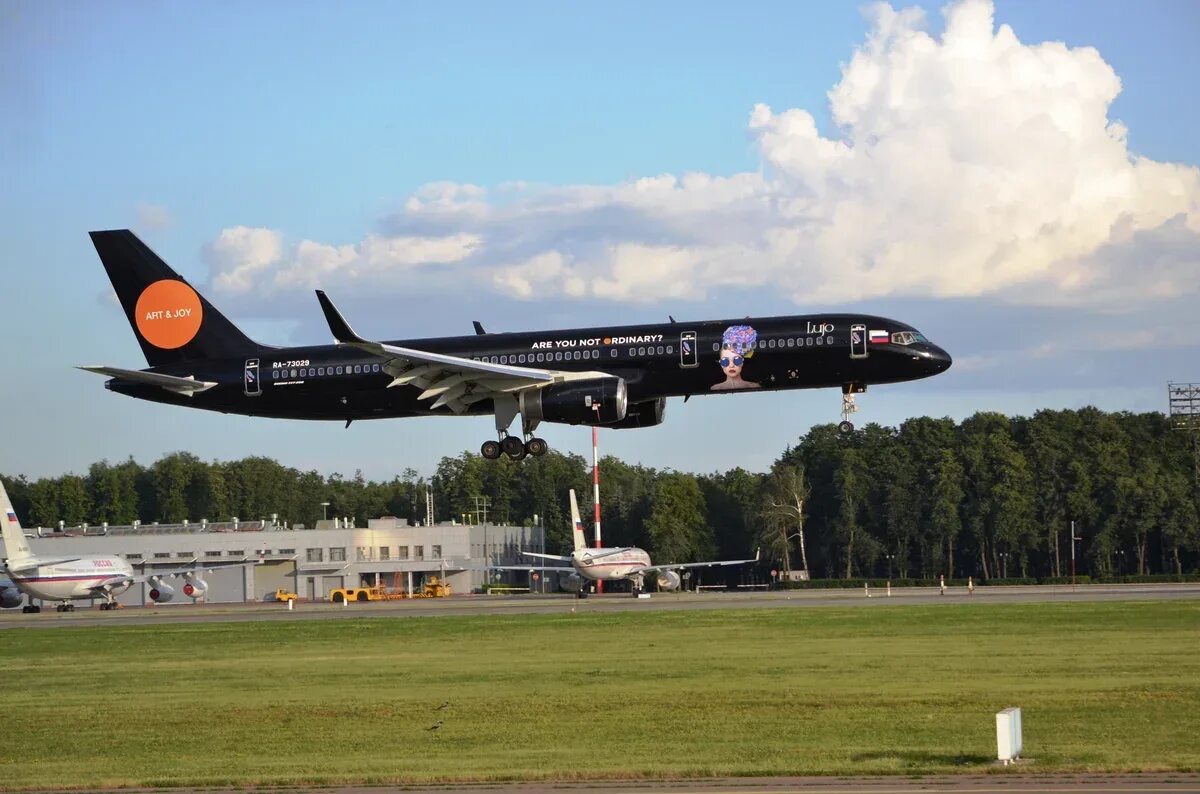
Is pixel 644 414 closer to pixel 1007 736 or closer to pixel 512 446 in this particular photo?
pixel 512 446

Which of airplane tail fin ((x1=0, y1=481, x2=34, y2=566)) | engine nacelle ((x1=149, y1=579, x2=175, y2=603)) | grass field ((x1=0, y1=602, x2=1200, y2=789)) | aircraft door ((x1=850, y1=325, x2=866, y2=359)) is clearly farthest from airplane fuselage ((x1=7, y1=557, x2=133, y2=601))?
aircraft door ((x1=850, y1=325, x2=866, y2=359))

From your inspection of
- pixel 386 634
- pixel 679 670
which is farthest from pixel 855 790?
pixel 386 634

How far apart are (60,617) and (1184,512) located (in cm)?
10794

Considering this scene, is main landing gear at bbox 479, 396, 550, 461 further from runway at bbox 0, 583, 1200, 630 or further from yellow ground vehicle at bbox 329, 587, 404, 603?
yellow ground vehicle at bbox 329, 587, 404, 603

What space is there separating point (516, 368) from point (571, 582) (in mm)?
86999

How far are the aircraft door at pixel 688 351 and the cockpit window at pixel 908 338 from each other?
23.5ft

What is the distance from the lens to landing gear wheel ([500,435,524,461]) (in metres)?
58.3

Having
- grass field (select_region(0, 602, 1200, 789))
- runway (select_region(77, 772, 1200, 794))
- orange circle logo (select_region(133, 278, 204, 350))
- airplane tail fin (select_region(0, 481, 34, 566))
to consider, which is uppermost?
orange circle logo (select_region(133, 278, 204, 350))

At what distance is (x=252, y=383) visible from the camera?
60000mm

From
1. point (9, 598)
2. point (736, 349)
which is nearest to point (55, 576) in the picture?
point (9, 598)

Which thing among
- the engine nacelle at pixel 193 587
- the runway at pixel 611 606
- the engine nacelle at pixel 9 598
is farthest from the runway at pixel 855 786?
the engine nacelle at pixel 193 587

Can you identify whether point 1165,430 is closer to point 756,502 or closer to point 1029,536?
point 1029,536

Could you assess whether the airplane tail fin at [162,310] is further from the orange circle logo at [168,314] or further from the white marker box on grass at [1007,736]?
the white marker box on grass at [1007,736]

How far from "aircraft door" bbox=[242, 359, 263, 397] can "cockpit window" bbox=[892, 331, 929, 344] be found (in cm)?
2487
